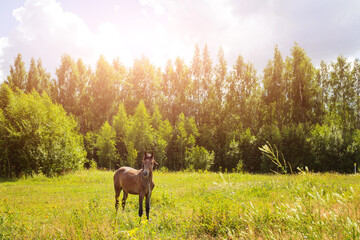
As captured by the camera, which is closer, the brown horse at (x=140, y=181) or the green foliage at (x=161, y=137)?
the brown horse at (x=140, y=181)

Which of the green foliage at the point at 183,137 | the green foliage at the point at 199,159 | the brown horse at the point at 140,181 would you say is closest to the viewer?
the brown horse at the point at 140,181

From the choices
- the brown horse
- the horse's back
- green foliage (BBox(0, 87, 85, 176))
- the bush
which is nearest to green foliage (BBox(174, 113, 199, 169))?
green foliage (BBox(0, 87, 85, 176))

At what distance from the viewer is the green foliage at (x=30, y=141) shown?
2267 cm

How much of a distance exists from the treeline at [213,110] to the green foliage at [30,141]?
9320mm

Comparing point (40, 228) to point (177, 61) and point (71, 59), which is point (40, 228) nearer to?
point (177, 61)

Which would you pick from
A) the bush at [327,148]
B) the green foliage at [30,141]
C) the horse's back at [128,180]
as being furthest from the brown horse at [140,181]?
the bush at [327,148]

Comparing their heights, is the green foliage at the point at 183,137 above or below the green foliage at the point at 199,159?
above

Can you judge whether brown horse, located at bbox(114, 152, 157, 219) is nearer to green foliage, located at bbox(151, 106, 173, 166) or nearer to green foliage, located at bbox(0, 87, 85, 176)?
green foliage, located at bbox(0, 87, 85, 176)

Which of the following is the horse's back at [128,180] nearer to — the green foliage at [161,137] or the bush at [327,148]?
the green foliage at [161,137]

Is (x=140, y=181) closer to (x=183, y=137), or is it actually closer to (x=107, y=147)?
(x=183, y=137)

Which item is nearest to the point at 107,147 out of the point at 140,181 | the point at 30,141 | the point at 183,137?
the point at 183,137

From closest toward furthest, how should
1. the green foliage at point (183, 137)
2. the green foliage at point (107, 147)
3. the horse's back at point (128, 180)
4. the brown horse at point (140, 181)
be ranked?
the brown horse at point (140, 181) < the horse's back at point (128, 180) < the green foliage at point (107, 147) < the green foliage at point (183, 137)

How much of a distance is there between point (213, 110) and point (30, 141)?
27.6 m

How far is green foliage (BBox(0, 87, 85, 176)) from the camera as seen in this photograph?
2267cm
